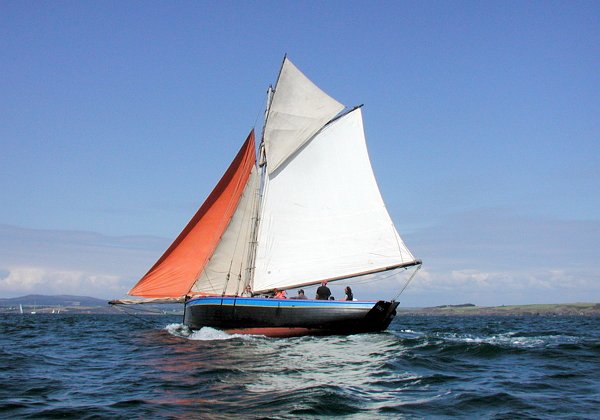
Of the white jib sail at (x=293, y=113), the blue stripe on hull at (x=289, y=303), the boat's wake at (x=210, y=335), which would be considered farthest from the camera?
the white jib sail at (x=293, y=113)

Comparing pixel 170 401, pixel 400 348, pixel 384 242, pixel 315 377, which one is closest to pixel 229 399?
pixel 170 401

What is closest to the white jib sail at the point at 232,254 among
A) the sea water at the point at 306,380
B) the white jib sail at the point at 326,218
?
the white jib sail at the point at 326,218

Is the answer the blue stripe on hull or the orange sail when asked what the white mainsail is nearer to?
the orange sail

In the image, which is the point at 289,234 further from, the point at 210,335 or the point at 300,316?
the point at 210,335

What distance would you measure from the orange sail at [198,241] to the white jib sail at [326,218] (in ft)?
6.46

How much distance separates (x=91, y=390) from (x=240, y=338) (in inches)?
570

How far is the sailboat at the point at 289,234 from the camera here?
102 feet

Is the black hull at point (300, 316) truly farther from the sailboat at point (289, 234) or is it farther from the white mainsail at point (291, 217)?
the white mainsail at point (291, 217)

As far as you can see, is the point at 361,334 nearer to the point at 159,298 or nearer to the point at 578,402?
the point at 159,298

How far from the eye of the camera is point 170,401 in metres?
14.3

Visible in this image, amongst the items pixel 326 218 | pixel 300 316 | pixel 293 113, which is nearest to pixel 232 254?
pixel 326 218

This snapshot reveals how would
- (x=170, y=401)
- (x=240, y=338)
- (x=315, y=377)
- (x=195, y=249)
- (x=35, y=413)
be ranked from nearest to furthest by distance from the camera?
(x=35, y=413), (x=170, y=401), (x=315, y=377), (x=240, y=338), (x=195, y=249)

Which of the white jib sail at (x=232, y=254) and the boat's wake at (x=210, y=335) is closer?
the boat's wake at (x=210, y=335)

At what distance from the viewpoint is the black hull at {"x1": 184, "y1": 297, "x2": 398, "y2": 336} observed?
29938mm
